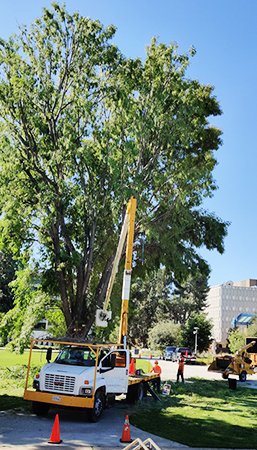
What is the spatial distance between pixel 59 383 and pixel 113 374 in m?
2.13

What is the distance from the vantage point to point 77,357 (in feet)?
51.1

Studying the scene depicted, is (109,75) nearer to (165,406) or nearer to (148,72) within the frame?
(148,72)

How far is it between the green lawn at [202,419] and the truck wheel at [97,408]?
100 cm

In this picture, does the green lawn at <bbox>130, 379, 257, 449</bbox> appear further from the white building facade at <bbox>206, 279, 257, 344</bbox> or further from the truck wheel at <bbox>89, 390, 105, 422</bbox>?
the white building facade at <bbox>206, 279, 257, 344</bbox>

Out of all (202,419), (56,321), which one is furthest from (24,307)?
(202,419)

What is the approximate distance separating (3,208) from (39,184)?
2.12 meters

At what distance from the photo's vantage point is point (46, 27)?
24.9m

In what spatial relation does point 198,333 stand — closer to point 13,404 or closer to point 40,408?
point 13,404

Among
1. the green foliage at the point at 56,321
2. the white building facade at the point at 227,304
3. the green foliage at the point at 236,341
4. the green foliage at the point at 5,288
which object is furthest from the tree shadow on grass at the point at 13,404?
the white building facade at the point at 227,304

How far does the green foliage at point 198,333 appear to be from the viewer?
7331 centimetres

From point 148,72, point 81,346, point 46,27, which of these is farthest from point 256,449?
point 46,27

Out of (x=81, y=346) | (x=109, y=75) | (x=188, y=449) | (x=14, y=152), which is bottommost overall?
(x=188, y=449)

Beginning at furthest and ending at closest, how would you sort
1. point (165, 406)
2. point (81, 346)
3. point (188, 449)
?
point (165, 406) → point (81, 346) → point (188, 449)

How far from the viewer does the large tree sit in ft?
78.7
